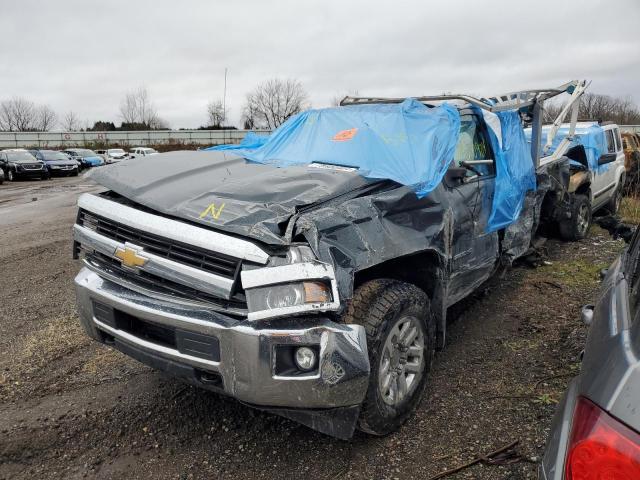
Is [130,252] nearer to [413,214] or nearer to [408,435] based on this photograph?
[413,214]

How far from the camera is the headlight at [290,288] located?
2238mm

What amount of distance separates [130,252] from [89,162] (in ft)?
109

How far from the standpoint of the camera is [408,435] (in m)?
2.87

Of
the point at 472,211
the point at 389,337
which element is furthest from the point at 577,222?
the point at 389,337

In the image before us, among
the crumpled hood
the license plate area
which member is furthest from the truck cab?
the license plate area

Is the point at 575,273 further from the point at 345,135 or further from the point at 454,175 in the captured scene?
the point at 345,135

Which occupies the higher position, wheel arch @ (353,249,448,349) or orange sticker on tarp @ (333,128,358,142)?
orange sticker on tarp @ (333,128,358,142)

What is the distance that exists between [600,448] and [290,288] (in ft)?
4.58

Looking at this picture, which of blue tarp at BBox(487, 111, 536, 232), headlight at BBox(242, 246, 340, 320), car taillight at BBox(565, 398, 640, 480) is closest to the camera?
car taillight at BBox(565, 398, 640, 480)

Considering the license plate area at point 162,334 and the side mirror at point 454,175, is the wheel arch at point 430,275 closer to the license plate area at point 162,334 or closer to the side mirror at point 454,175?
the side mirror at point 454,175

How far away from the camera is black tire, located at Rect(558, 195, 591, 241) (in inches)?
276

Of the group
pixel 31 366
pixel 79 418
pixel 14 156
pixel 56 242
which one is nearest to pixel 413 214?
pixel 79 418

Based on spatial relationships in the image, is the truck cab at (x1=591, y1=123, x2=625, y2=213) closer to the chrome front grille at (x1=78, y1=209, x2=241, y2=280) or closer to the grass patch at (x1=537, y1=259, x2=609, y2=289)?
the grass patch at (x1=537, y1=259, x2=609, y2=289)

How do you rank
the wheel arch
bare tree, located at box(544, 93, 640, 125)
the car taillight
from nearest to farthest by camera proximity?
the car taillight < the wheel arch < bare tree, located at box(544, 93, 640, 125)
